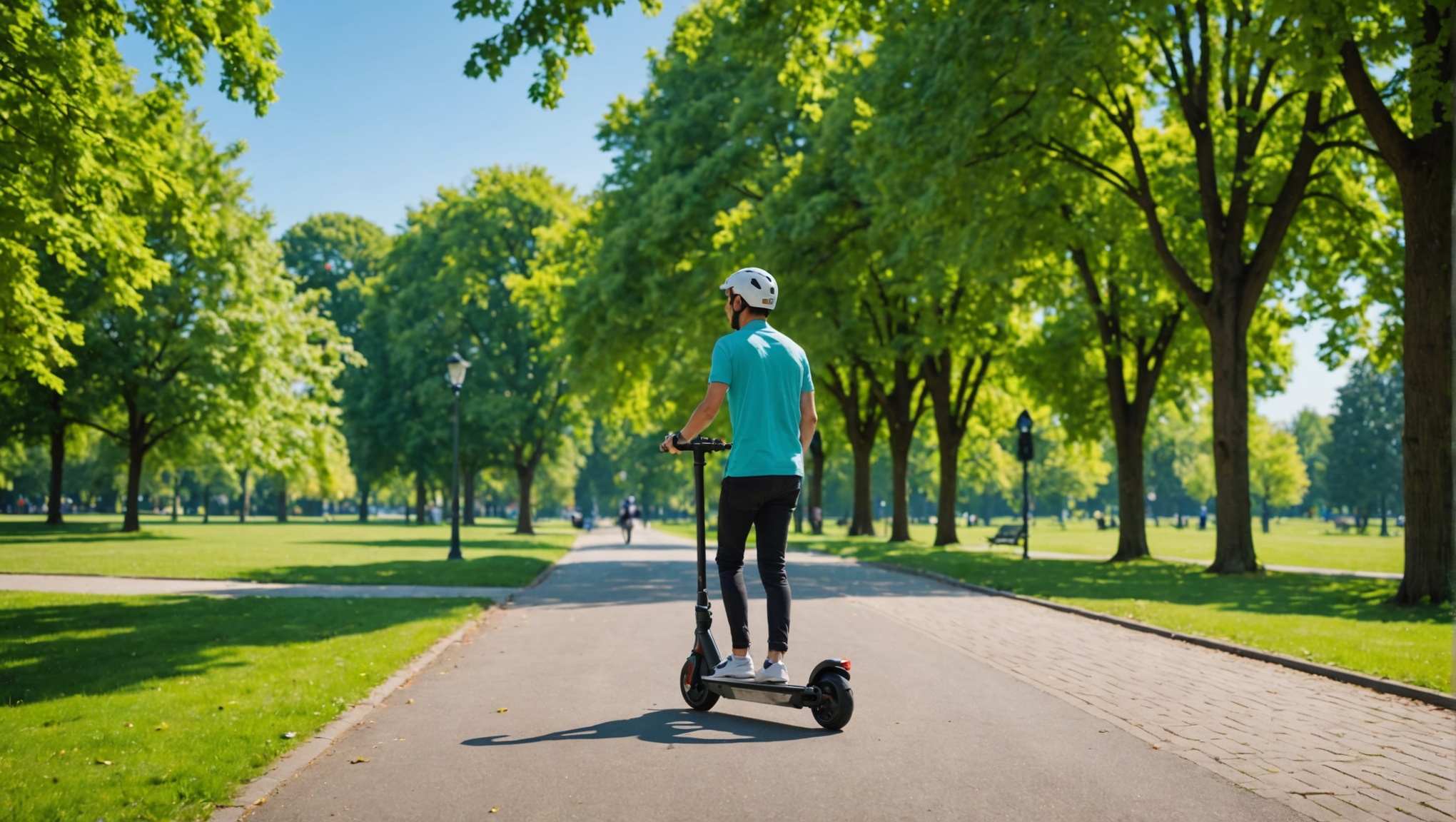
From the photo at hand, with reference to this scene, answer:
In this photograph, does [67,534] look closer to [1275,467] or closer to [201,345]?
[201,345]

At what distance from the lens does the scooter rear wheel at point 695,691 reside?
628 centimetres

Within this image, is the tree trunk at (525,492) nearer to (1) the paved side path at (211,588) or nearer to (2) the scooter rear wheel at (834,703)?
(1) the paved side path at (211,588)

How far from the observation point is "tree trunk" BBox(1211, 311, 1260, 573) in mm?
18531

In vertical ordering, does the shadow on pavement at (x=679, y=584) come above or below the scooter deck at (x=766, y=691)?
below

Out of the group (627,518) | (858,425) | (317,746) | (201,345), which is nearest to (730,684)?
(317,746)

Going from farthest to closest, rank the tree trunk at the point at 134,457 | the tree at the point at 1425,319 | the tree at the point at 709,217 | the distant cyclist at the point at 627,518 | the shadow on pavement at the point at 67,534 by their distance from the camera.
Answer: the distant cyclist at the point at 627,518 < the tree trunk at the point at 134,457 < the shadow on pavement at the point at 67,534 < the tree at the point at 709,217 < the tree at the point at 1425,319

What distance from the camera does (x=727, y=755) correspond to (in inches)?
204

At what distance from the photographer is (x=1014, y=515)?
122188 mm

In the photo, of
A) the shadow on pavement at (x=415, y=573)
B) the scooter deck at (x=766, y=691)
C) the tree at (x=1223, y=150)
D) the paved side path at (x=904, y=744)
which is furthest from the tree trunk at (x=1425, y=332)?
the shadow on pavement at (x=415, y=573)

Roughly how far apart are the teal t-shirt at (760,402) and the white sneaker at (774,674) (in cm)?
101

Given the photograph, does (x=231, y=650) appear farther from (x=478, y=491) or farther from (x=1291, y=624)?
(x=478, y=491)

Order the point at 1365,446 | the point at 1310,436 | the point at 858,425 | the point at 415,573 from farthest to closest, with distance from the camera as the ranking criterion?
1. the point at 1310,436
2. the point at 1365,446
3. the point at 858,425
4. the point at 415,573

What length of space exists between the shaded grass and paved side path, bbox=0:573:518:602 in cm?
789

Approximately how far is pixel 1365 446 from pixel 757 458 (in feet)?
300
